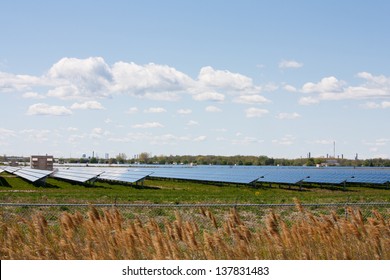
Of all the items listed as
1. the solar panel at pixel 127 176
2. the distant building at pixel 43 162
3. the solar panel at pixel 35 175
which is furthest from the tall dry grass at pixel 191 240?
the distant building at pixel 43 162

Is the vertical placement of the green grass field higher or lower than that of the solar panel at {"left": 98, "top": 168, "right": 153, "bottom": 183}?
lower

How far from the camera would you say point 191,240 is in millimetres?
8617

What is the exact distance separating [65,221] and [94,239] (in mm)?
640

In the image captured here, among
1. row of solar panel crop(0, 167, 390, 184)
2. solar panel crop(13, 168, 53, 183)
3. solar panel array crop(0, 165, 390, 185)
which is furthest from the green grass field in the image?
solar panel array crop(0, 165, 390, 185)

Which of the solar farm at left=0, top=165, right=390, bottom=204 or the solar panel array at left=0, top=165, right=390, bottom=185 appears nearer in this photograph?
the solar farm at left=0, top=165, right=390, bottom=204

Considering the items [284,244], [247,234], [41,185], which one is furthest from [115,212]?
[41,185]

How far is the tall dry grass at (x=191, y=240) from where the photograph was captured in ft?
28.7

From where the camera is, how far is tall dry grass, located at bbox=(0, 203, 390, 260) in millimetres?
8734

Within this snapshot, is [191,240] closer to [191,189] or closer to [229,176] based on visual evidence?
[191,189]

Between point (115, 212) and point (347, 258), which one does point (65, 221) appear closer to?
point (115, 212)

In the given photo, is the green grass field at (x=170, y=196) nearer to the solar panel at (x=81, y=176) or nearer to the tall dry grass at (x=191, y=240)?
the solar panel at (x=81, y=176)

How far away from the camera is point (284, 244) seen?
9.09m

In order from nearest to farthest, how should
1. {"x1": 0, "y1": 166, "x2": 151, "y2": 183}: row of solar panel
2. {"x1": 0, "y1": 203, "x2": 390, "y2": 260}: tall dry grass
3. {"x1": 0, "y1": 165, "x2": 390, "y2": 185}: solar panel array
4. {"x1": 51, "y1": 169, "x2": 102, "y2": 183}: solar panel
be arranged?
{"x1": 0, "y1": 203, "x2": 390, "y2": 260}: tall dry grass < {"x1": 0, "y1": 166, "x2": 151, "y2": 183}: row of solar panel < {"x1": 51, "y1": 169, "x2": 102, "y2": 183}: solar panel < {"x1": 0, "y1": 165, "x2": 390, "y2": 185}: solar panel array

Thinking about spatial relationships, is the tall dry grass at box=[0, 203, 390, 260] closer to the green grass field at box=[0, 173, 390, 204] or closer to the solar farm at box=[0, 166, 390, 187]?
the green grass field at box=[0, 173, 390, 204]
